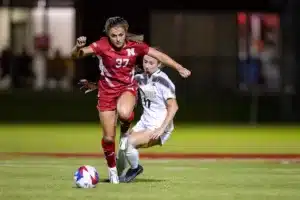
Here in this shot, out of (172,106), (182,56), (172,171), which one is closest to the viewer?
(172,106)

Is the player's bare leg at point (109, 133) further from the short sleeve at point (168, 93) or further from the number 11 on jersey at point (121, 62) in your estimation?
the short sleeve at point (168, 93)

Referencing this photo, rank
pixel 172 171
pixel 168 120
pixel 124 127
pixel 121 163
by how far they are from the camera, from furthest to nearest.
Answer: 1. pixel 172 171
2. pixel 168 120
3. pixel 121 163
4. pixel 124 127

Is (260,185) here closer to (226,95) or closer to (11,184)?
(11,184)

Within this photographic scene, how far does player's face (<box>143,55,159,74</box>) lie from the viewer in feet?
41.9

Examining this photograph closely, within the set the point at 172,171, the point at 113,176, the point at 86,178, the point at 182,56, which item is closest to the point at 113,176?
the point at 113,176

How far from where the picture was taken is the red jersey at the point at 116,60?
38.9 feet

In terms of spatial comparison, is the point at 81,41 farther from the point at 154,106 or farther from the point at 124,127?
the point at 154,106

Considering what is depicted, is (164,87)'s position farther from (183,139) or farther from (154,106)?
(183,139)

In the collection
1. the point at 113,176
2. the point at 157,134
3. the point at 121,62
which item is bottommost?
the point at 113,176

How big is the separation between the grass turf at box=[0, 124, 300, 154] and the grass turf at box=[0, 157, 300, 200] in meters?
3.78

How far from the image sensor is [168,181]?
12.4 m

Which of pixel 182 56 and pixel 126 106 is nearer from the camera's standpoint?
pixel 126 106

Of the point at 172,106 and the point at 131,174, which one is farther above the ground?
the point at 172,106

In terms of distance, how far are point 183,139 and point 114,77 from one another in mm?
11900
